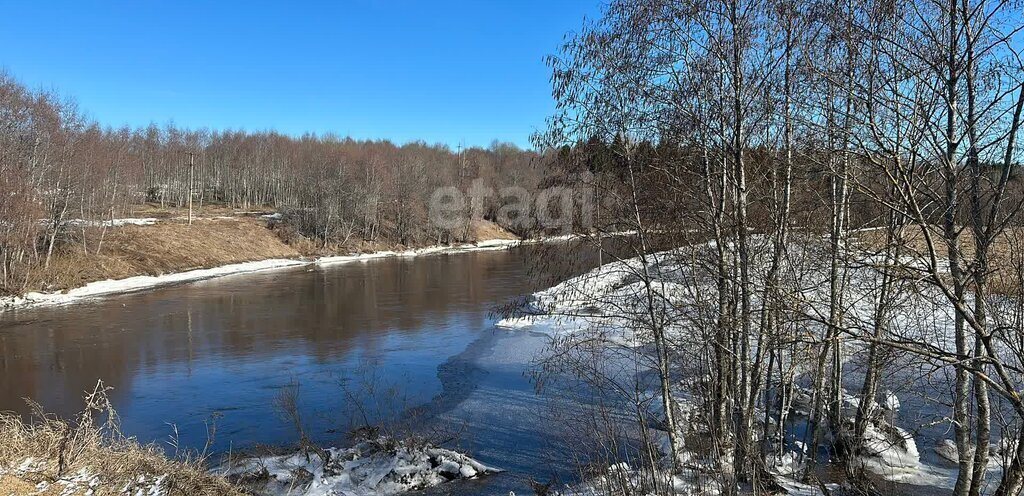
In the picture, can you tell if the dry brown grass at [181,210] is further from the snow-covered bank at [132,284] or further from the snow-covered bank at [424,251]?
the snow-covered bank at [132,284]

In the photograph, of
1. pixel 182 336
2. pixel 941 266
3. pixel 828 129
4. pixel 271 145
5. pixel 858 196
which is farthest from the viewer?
pixel 271 145

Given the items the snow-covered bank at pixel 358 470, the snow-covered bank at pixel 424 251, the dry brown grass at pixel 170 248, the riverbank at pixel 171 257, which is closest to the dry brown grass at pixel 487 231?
the snow-covered bank at pixel 424 251

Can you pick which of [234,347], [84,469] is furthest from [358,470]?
[234,347]

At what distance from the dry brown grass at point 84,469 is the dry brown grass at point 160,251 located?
23611mm

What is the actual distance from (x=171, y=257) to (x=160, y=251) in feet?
2.47

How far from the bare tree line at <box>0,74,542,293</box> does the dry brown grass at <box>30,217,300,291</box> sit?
72 centimetres

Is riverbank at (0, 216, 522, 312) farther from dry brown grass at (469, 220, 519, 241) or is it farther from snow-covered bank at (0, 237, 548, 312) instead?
dry brown grass at (469, 220, 519, 241)

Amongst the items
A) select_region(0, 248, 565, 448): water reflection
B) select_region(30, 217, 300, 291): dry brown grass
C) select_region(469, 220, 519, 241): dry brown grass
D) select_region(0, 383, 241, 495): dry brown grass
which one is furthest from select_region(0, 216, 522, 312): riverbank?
select_region(0, 383, 241, 495): dry brown grass

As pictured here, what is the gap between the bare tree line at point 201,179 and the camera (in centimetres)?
2573

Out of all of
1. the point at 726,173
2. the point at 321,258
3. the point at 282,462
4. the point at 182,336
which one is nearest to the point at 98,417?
the point at 282,462

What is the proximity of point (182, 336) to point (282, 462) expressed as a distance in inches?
447

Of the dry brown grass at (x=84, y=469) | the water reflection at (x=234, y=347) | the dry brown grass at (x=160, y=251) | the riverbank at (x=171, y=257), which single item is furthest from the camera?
the dry brown grass at (x=160, y=251)

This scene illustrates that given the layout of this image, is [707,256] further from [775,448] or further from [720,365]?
[775,448]

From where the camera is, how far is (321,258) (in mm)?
44469
